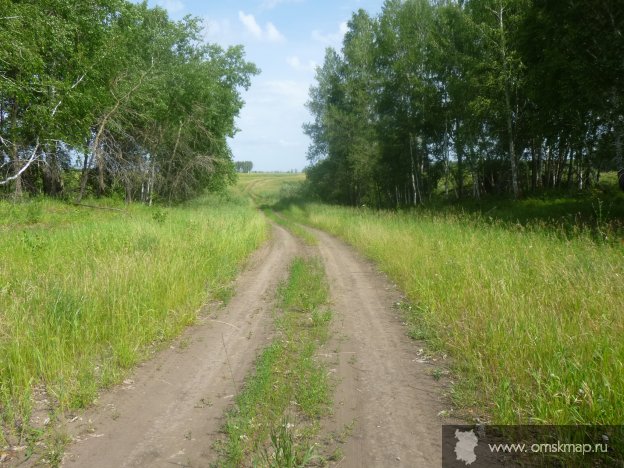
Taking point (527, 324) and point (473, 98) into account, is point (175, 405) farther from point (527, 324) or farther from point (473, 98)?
point (473, 98)

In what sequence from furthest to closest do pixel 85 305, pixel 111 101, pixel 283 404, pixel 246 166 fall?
pixel 246 166 < pixel 111 101 < pixel 85 305 < pixel 283 404

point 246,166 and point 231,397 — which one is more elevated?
point 246,166

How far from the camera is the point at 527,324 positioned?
4523 millimetres

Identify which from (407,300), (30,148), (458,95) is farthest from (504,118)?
(30,148)

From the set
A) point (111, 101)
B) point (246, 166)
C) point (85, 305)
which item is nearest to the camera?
point (85, 305)

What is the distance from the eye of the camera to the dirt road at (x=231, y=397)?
3.05 meters

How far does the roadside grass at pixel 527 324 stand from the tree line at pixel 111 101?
13.3m

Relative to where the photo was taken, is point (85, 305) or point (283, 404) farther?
point (85, 305)

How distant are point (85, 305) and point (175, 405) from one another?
8.02ft

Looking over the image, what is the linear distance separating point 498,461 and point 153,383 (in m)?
3.44

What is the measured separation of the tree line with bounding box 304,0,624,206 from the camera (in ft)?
49.0

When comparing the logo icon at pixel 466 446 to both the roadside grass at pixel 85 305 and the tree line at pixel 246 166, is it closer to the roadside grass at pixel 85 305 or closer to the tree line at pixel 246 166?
the roadside grass at pixel 85 305

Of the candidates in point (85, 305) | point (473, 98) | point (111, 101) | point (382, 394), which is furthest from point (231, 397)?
point (473, 98)

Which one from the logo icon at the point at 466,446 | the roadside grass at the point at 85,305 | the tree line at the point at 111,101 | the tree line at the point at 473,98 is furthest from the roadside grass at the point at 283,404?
the tree line at the point at 473,98
